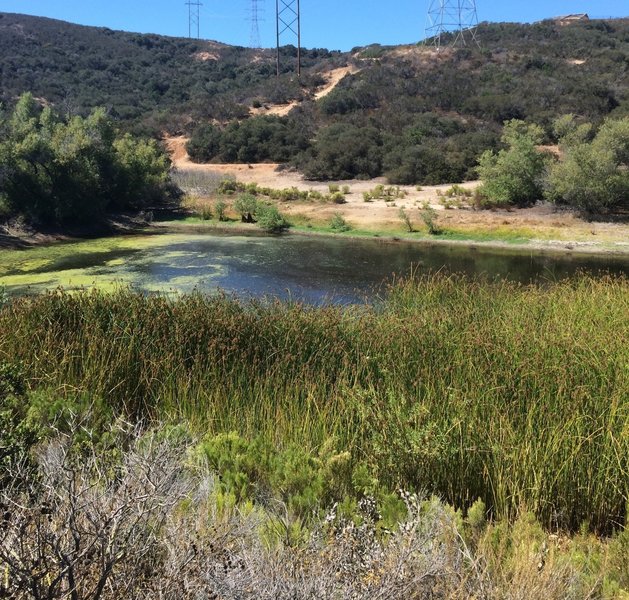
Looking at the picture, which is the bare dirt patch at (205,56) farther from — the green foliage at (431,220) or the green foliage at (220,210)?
the green foliage at (431,220)

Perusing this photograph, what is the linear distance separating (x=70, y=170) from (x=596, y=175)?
18774 mm

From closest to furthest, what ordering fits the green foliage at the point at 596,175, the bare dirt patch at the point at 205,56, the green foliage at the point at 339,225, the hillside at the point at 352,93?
the green foliage at the point at 596,175
the green foliage at the point at 339,225
the hillside at the point at 352,93
the bare dirt patch at the point at 205,56

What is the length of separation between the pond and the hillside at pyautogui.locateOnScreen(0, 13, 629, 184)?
1034 cm

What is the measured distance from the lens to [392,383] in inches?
196

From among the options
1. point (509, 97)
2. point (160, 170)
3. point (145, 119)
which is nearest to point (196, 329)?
point (160, 170)

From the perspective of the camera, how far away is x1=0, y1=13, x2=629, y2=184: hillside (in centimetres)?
3141

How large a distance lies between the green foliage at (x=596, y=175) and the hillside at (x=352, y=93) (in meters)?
6.73

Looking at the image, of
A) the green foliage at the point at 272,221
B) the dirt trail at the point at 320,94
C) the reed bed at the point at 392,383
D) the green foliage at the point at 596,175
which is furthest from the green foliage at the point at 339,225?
the dirt trail at the point at 320,94

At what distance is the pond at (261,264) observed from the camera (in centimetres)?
1330

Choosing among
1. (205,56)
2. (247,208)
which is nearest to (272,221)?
(247,208)

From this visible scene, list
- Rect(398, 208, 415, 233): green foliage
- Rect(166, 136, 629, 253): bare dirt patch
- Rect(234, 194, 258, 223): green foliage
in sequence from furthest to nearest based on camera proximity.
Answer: Rect(234, 194, 258, 223): green foliage
Rect(398, 208, 415, 233): green foliage
Rect(166, 136, 629, 253): bare dirt patch

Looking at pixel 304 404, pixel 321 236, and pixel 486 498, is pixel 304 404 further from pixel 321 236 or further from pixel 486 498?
pixel 321 236

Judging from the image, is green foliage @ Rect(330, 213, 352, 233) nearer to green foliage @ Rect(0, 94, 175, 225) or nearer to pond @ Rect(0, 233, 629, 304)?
pond @ Rect(0, 233, 629, 304)

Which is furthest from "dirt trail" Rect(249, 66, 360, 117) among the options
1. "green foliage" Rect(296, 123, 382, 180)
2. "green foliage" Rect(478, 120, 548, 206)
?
"green foliage" Rect(478, 120, 548, 206)
